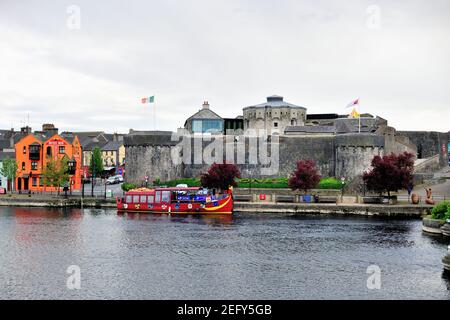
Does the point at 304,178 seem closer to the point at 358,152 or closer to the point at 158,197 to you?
the point at 358,152

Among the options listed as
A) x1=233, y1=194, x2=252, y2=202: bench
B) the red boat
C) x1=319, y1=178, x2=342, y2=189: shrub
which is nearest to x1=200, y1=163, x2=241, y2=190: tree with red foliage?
x1=233, y1=194, x2=252, y2=202: bench

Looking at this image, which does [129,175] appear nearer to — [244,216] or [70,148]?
[70,148]

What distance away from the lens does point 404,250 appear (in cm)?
3222

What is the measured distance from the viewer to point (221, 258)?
3056 cm

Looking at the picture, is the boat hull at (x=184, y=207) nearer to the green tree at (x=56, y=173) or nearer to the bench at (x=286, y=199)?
the bench at (x=286, y=199)

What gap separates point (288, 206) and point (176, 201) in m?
9.39

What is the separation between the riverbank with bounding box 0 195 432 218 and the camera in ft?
157

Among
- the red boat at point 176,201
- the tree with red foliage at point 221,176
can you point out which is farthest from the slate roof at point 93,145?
the red boat at point 176,201

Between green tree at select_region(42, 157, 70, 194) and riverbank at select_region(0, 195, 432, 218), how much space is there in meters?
4.23

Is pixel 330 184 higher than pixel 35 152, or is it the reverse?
pixel 35 152

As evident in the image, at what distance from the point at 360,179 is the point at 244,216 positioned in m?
18.2

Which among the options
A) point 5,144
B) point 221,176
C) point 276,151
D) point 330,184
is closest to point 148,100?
point 221,176
